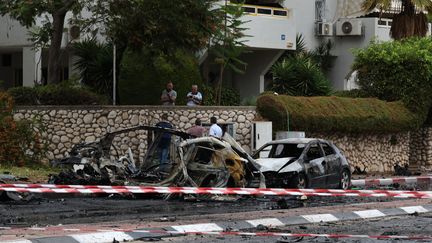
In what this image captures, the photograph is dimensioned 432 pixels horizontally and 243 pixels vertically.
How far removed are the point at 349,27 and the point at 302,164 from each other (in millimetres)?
21356

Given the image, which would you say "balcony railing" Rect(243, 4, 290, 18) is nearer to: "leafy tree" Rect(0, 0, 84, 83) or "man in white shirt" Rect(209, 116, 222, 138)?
"leafy tree" Rect(0, 0, 84, 83)

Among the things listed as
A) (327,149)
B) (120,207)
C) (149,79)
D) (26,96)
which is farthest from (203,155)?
(149,79)

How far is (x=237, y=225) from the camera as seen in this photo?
590 inches

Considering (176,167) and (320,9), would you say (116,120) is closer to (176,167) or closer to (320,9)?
(176,167)

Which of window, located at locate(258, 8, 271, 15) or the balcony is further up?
window, located at locate(258, 8, 271, 15)

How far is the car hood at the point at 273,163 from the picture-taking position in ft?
69.1

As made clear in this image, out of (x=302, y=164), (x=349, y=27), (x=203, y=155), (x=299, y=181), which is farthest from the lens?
(x=349, y=27)

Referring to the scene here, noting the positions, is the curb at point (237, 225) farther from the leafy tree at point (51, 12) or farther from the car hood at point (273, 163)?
the leafy tree at point (51, 12)

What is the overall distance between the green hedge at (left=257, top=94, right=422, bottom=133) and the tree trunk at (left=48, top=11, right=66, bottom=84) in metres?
6.02

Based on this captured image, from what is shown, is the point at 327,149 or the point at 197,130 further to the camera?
the point at 197,130

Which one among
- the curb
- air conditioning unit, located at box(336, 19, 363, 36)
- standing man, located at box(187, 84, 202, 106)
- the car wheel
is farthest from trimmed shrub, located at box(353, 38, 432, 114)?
the curb

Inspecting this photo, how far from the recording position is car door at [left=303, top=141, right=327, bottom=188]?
21.6 m

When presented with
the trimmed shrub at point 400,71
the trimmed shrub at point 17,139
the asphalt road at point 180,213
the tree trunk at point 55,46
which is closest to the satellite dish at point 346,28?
the trimmed shrub at point 400,71

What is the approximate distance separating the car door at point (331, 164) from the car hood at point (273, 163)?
120 centimetres
